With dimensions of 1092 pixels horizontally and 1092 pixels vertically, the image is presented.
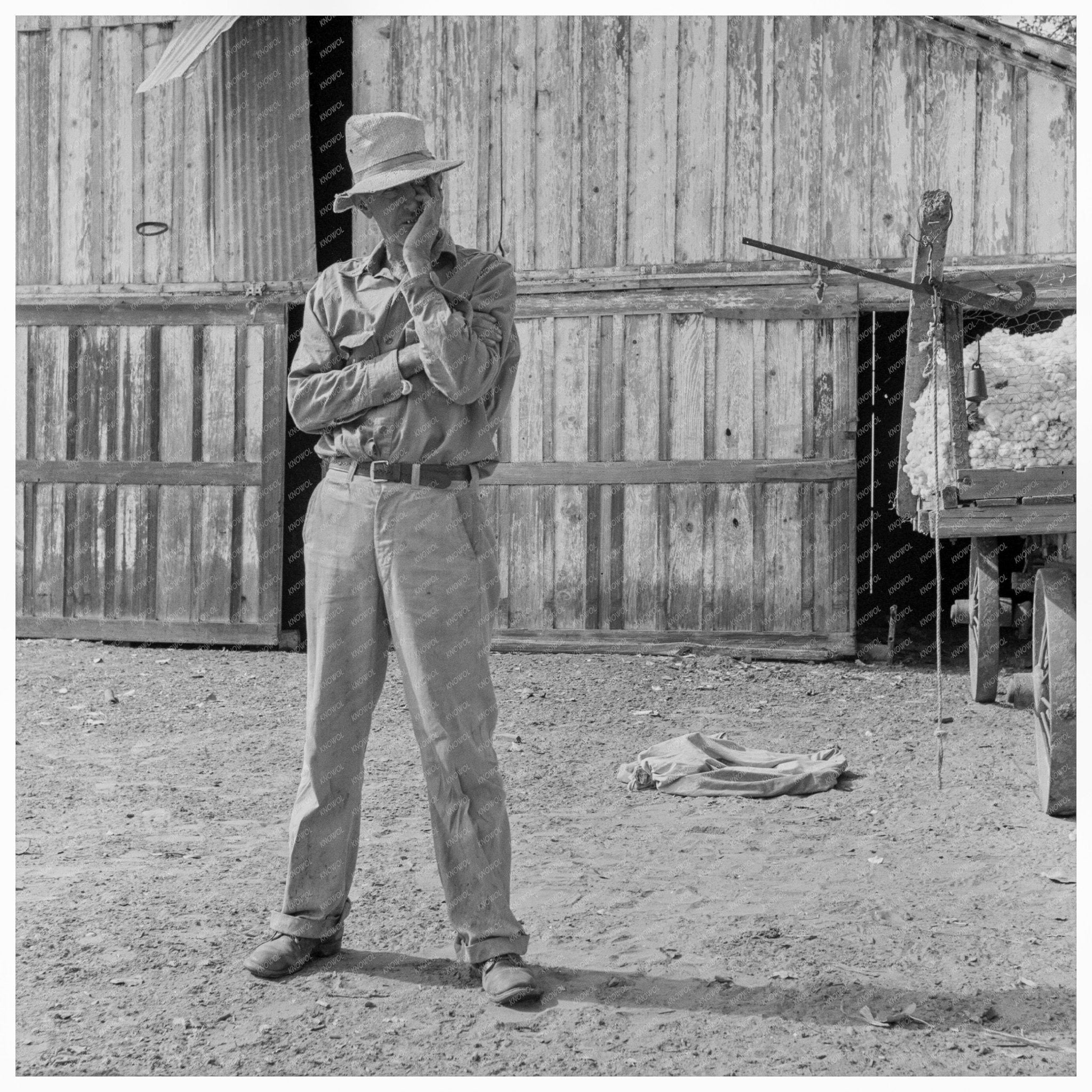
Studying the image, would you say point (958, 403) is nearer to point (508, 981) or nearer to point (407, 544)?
point (407, 544)

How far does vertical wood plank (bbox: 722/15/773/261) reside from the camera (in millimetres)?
9281

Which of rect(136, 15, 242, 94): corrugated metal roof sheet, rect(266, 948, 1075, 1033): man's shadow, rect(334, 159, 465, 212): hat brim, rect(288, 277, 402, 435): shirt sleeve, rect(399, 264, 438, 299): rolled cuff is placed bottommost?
rect(266, 948, 1075, 1033): man's shadow

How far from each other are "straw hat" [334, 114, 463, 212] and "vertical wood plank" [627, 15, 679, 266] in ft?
19.4

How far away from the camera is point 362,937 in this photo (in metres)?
4.14

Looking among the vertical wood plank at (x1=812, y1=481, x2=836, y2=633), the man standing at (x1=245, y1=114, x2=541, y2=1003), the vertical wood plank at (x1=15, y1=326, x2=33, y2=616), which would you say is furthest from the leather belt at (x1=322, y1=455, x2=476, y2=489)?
the vertical wood plank at (x1=15, y1=326, x2=33, y2=616)

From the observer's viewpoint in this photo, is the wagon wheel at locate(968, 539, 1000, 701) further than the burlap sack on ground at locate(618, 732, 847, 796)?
Yes

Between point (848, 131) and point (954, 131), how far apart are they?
28.6 inches

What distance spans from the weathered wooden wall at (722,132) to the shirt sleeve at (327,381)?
565 centimetres

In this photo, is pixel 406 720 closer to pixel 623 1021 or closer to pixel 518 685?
pixel 518 685

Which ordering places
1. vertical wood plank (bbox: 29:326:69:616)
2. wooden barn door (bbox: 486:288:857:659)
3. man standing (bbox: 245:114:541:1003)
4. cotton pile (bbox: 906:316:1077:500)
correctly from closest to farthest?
man standing (bbox: 245:114:541:1003) < cotton pile (bbox: 906:316:1077:500) < wooden barn door (bbox: 486:288:857:659) < vertical wood plank (bbox: 29:326:69:616)

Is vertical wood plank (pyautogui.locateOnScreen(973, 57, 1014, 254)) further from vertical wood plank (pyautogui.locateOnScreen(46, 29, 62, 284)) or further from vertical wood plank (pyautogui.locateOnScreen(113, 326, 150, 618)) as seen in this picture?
vertical wood plank (pyautogui.locateOnScreen(46, 29, 62, 284))

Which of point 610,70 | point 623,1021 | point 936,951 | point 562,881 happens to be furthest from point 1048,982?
point 610,70

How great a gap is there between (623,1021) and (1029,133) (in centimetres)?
754

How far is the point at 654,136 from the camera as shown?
9.42 metres
